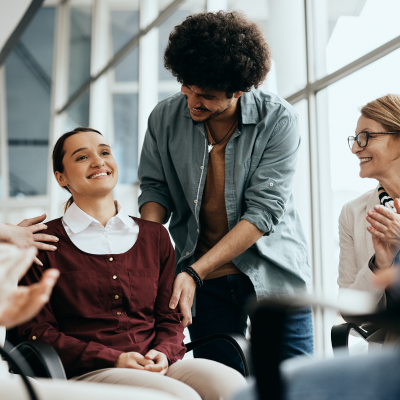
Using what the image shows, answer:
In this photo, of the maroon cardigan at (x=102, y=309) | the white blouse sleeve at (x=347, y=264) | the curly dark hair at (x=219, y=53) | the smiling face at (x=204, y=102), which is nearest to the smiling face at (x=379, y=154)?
the white blouse sleeve at (x=347, y=264)

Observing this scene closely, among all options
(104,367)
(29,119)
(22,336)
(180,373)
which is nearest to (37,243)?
(22,336)

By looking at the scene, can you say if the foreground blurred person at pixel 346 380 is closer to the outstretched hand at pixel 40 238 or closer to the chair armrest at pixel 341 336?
the chair armrest at pixel 341 336

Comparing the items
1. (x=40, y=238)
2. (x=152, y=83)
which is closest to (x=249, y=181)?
(x=40, y=238)

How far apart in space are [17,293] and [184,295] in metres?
0.87

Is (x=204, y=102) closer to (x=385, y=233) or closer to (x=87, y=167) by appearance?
(x=87, y=167)

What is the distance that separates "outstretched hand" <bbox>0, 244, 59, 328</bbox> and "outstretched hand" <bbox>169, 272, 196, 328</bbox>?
2.68 feet

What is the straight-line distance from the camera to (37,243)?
1.69m

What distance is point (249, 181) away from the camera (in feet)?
6.85

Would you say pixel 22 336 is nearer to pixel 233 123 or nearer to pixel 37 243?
pixel 37 243

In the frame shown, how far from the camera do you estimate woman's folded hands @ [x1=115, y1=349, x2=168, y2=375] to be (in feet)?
4.94

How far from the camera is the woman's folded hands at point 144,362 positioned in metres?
1.50

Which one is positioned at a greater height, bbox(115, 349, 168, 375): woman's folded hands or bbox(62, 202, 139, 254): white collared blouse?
bbox(62, 202, 139, 254): white collared blouse

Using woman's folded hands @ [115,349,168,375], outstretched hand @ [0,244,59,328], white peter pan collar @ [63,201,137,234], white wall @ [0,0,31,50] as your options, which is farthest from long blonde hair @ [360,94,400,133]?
white wall @ [0,0,31,50]

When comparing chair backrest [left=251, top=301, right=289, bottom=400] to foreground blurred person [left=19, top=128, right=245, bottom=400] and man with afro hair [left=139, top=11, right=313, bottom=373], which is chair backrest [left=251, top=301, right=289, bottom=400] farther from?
man with afro hair [left=139, top=11, right=313, bottom=373]
